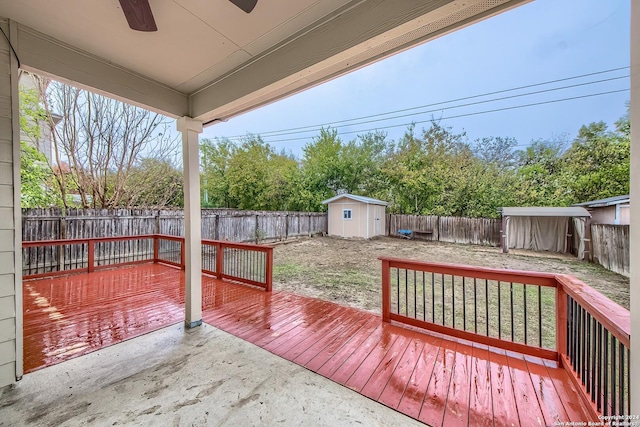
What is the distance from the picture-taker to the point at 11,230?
1.83 meters

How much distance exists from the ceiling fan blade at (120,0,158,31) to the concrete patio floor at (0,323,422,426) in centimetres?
244

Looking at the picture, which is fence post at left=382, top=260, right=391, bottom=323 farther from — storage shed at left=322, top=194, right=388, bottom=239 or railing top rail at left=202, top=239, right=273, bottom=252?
storage shed at left=322, top=194, right=388, bottom=239

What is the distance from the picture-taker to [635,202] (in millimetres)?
887

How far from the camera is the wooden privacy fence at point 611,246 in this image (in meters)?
5.76

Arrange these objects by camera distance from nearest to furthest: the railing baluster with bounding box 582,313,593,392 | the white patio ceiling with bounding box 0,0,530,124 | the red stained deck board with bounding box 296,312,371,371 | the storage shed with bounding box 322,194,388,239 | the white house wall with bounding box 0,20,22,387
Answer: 1. the white patio ceiling with bounding box 0,0,530,124
2. the railing baluster with bounding box 582,313,593,392
3. the white house wall with bounding box 0,20,22,387
4. the red stained deck board with bounding box 296,312,371,371
5. the storage shed with bounding box 322,194,388,239

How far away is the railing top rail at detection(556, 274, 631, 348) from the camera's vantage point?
1.12 m

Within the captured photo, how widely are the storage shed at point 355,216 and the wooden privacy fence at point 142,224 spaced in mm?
2919

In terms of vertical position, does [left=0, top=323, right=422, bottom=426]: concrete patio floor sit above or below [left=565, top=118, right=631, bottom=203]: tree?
below

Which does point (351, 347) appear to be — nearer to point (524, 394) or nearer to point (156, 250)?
point (524, 394)

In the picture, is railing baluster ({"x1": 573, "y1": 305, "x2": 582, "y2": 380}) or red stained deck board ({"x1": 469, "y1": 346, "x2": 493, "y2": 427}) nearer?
red stained deck board ({"x1": 469, "y1": 346, "x2": 493, "y2": 427})

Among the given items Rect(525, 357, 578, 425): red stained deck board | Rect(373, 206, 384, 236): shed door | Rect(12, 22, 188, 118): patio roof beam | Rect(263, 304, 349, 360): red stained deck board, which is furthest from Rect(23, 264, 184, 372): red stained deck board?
Rect(373, 206, 384, 236): shed door

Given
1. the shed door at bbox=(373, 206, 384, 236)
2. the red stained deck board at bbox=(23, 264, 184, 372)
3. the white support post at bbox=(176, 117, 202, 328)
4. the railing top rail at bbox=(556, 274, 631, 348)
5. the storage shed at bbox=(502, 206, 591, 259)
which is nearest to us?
the railing top rail at bbox=(556, 274, 631, 348)

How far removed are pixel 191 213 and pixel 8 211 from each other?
133cm

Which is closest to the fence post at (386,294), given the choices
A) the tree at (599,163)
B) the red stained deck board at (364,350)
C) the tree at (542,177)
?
the red stained deck board at (364,350)
